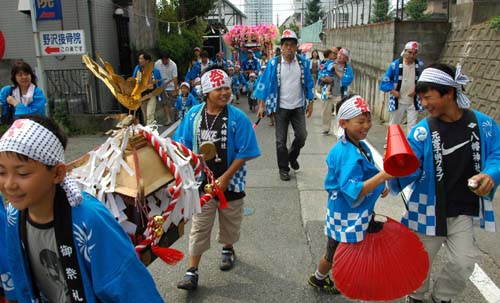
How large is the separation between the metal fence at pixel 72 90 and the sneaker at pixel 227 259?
7611 millimetres

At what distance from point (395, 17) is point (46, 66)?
359 inches

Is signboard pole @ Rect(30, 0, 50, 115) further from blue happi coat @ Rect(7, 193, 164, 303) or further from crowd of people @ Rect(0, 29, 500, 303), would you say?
blue happi coat @ Rect(7, 193, 164, 303)

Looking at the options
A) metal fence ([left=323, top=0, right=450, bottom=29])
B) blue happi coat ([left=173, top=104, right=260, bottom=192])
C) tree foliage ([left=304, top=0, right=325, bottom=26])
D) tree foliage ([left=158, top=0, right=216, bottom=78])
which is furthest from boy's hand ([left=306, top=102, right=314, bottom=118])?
tree foliage ([left=304, top=0, right=325, bottom=26])

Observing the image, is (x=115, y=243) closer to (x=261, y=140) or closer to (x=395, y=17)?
(x=261, y=140)

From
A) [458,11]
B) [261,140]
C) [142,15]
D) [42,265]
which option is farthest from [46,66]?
[42,265]

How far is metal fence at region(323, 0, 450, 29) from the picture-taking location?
36.3ft

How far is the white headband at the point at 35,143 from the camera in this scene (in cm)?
158

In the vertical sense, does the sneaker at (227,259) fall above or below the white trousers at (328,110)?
below

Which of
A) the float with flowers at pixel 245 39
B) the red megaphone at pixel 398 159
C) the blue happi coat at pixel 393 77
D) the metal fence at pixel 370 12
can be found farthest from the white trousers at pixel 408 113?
the float with flowers at pixel 245 39

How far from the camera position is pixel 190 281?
3549mm

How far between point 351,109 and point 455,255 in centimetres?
117

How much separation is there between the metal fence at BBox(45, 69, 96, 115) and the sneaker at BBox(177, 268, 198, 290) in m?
7.83

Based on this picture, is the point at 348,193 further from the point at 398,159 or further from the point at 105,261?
the point at 105,261

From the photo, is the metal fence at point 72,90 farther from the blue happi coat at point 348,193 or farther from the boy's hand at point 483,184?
the boy's hand at point 483,184
